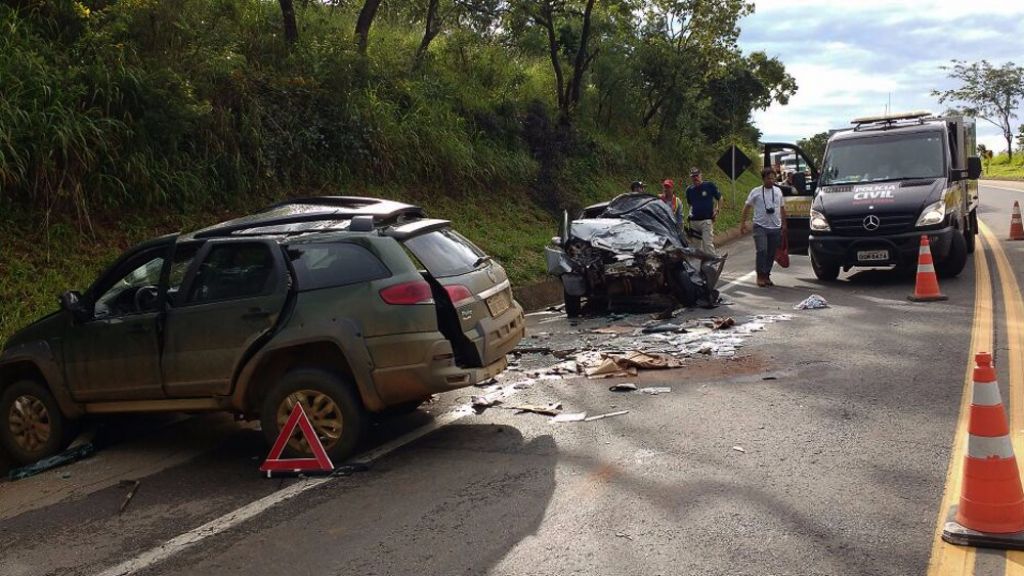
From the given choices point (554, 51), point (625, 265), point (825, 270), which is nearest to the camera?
point (625, 265)

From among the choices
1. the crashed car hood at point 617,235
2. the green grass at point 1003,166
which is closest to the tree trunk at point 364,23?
the crashed car hood at point 617,235

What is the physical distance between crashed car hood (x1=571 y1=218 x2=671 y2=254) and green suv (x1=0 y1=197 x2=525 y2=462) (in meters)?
4.93

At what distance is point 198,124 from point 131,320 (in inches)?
284

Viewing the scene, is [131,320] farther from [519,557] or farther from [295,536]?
[519,557]

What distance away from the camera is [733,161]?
2552 centimetres

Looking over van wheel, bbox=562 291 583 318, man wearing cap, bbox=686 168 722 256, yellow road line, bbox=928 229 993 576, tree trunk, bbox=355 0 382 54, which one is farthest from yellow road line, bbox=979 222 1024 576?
tree trunk, bbox=355 0 382 54

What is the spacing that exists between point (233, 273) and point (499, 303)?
1.99 metres

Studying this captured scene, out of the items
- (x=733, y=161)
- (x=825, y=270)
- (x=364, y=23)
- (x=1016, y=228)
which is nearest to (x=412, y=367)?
(x=825, y=270)

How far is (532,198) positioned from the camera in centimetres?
2162

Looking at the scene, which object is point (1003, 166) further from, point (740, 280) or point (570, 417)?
point (570, 417)

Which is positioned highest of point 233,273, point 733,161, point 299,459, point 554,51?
point 554,51

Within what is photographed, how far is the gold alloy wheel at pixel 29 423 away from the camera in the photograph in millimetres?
6875

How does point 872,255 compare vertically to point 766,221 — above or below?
below

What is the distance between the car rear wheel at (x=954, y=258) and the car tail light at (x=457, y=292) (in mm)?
9163
